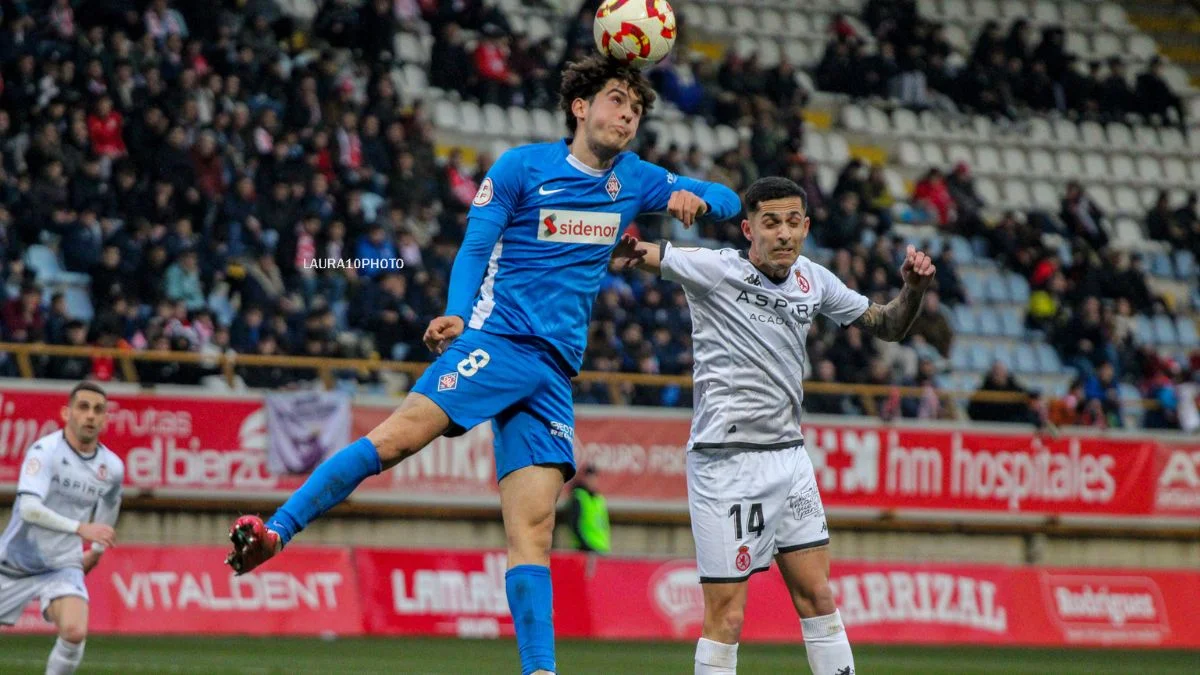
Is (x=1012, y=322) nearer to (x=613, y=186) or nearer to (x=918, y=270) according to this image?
(x=918, y=270)

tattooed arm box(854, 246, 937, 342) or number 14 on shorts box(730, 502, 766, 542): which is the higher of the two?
tattooed arm box(854, 246, 937, 342)

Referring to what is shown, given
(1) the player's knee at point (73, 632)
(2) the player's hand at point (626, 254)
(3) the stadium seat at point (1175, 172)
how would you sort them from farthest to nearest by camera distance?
(3) the stadium seat at point (1175, 172), (1) the player's knee at point (73, 632), (2) the player's hand at point (626, 254)

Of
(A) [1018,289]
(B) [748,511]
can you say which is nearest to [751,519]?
(B) [748,511]

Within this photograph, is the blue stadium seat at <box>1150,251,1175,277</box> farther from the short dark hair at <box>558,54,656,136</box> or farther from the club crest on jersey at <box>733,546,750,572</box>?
the short dark hair at <box>558,54,656,136</box>

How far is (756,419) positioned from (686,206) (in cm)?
107

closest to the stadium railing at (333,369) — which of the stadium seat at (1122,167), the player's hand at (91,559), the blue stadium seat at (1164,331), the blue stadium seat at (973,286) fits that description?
the blue stadium seat at (973,286)

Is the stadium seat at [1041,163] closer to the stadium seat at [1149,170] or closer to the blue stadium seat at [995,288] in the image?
the stadium seat at [1149,170]

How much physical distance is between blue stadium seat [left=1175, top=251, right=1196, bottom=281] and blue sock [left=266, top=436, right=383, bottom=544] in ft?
75.7

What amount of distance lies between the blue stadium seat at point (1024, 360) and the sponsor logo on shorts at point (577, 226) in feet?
60.9

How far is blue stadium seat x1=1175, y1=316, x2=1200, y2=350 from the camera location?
26578 millimetres

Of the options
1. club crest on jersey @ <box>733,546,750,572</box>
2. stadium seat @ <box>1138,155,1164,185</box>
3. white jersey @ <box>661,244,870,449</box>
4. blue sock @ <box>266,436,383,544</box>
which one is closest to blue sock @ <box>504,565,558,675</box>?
blue sock @ <box>266,436,383,544</box>

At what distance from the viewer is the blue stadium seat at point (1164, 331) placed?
26.5 metres

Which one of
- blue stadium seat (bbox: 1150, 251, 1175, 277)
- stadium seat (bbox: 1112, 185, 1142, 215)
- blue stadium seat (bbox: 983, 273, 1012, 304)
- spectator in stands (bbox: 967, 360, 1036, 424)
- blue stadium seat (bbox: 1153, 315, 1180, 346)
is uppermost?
stadium seat (bbox: 1112, 185, 1142, 215)

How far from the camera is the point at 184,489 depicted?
18.2m
